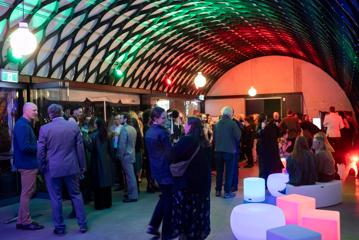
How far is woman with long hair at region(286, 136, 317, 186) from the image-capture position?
6297 mm

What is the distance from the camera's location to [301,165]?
20.9 ft

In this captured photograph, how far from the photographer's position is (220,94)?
994 inches

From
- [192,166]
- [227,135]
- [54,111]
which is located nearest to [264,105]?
[227,135]

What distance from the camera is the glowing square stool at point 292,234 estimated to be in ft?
10.7

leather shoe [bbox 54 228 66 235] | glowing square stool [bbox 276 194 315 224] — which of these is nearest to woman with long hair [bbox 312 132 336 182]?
glowing square stool [bbox 276 194 315 224]

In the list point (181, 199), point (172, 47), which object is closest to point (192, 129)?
point (181, 199)

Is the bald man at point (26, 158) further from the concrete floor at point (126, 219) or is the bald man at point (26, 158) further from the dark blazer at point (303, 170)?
the dark blazer at point (303, 170)

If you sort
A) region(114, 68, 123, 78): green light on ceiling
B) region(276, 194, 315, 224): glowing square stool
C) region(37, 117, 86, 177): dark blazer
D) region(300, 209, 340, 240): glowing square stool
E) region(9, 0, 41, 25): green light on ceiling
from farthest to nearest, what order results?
region(114, 68, 123, 78): green light on ceiling → region(9, 0, 41, 25): green light on ceiling → region(37, 117, 86, 177): dark blazer → region(276, 194, 315, 224): glowing square stool → region(300, 209, 340, 240): glowing square stool

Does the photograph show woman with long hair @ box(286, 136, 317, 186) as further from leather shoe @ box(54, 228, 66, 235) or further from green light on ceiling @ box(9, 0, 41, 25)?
green light on ceiling @ box(9, 0, 41, 25)

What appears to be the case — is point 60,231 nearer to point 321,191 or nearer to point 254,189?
point 254,189

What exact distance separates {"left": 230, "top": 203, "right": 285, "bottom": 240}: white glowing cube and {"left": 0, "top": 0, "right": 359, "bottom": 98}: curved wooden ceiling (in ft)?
8.86

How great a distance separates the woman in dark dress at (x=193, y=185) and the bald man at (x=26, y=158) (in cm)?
243

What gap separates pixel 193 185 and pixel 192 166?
Result: 0.66ft

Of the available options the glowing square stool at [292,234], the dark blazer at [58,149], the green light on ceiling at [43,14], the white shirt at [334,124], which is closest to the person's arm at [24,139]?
the dark blazer at [58,149]
